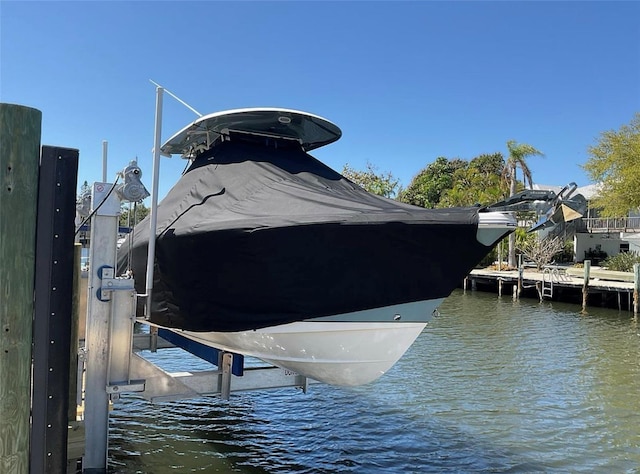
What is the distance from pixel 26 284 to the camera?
3.91 meters

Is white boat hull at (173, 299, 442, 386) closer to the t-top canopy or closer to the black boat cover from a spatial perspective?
the black boat cover

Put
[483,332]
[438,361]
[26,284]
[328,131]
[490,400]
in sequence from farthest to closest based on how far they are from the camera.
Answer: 1. [483,332]
2. [438,361]
3. [490,400]
4. [328,131]
5. [26,284]

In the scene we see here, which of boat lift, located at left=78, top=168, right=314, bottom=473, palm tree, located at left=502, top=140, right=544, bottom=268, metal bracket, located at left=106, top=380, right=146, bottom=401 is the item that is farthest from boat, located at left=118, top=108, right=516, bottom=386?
palm tree, located at left=502, top=140, right=544, bottom=268

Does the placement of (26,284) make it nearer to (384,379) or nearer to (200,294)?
(200,294)

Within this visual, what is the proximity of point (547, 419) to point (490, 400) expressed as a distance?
1113mm

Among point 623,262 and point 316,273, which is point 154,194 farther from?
point 623,262

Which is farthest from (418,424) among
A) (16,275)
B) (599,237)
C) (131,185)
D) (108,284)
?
(599,237)

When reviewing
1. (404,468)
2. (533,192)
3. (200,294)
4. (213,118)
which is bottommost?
(404,468)

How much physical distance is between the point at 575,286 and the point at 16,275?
26.2 m

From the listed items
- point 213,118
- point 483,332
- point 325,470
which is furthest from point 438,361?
point 213,118

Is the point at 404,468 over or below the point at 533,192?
below

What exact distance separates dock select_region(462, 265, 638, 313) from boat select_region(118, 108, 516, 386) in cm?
1833

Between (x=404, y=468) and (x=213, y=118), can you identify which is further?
(x=404, y=468)

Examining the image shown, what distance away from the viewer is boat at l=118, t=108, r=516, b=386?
437cm
